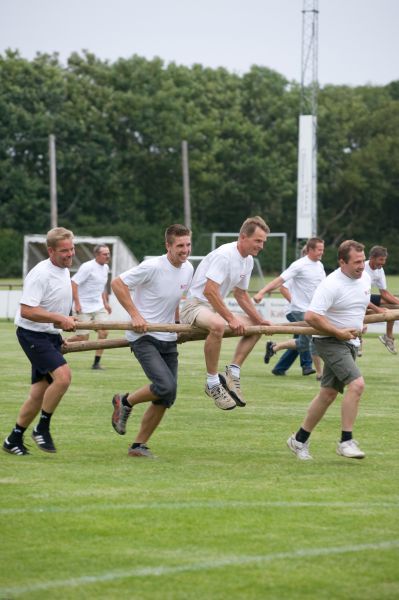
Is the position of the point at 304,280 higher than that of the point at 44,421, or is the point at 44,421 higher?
the point at 304,280

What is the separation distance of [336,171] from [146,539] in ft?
262

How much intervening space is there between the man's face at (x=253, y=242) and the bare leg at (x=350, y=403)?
6.17ft

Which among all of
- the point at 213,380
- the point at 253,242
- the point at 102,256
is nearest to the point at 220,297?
the point at 253,242

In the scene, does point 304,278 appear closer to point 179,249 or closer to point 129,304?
point 179,249

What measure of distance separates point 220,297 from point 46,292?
192cm

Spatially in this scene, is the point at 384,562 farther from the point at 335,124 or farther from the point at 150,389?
the point at 335,124

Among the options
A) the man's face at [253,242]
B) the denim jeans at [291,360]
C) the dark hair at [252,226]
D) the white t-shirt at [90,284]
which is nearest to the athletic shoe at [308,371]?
the denim jeans at [291,360]

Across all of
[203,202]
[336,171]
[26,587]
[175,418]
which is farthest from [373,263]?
[336,171]

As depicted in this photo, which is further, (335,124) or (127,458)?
(335,124)

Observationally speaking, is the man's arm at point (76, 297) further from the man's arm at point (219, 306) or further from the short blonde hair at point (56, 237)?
the short blonde hair at point (56, 237)

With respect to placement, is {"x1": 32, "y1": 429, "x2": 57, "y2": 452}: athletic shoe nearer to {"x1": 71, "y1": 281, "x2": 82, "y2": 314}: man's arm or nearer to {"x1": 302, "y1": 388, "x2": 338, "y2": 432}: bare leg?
{"x1": 302, "y1": 388, "x2": 338, "y2": 432}: bare leg

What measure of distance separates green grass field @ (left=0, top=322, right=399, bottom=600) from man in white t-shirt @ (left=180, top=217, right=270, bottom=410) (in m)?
0.60

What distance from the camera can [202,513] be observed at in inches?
343

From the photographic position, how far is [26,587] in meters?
6.73
